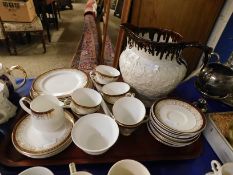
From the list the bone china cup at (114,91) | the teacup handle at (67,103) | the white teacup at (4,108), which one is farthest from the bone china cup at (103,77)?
the white teacup at (4,108)

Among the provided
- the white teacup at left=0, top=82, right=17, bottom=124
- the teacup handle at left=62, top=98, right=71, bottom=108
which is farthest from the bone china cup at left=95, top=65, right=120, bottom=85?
the white teacup at left=0, top=82, right=17, bottom=124

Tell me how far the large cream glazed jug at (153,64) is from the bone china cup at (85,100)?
12 centimetres

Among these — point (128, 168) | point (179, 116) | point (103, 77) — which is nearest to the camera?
point (128, 168)

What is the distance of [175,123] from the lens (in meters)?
0.52

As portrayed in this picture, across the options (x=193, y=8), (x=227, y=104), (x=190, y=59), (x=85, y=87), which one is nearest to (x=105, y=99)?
(x=85, y=87)

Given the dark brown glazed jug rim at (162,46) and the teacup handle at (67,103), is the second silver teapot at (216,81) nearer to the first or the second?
the dark brown glazed jug rim at (162,46)

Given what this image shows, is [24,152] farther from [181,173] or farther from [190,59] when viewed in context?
[190,59]

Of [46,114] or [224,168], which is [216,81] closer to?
[224,168]

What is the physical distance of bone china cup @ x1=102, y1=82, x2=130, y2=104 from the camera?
0.59 meters

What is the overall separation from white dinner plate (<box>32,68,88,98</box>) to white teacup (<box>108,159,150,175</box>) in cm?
29

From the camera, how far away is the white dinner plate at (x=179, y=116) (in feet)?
1.65

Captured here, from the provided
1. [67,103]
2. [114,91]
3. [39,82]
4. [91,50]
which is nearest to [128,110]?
[114,91]

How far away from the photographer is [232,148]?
19.3 inches

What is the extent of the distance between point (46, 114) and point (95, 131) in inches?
5.7
